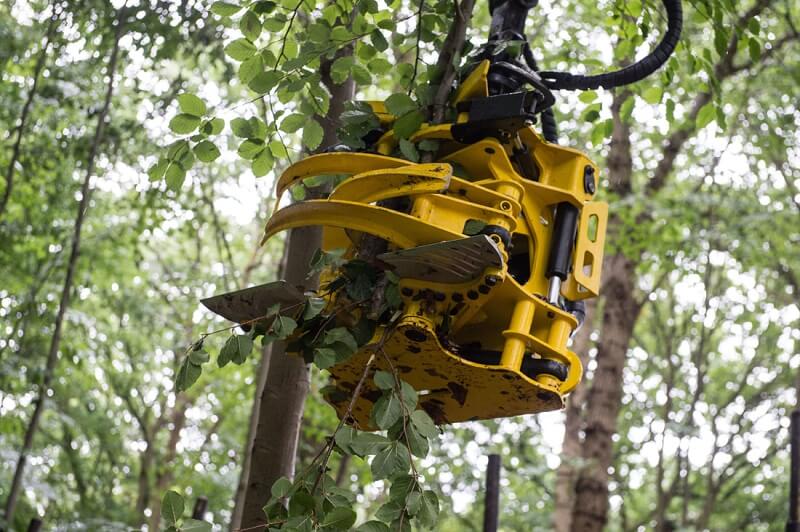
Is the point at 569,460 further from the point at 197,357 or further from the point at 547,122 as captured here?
the point at 197,357

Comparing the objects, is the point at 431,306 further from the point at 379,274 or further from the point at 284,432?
the point at 284,432

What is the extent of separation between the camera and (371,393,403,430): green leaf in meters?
1.84

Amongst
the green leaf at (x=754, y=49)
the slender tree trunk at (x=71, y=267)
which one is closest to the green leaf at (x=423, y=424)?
the green leaf at (x=754, y=49)

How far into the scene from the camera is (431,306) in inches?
77.4

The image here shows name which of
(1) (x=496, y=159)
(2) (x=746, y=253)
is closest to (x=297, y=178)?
(1) (x=496, y=159)

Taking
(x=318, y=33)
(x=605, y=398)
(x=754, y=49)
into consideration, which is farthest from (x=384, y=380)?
(x=605, y=398)

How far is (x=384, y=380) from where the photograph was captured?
191cm

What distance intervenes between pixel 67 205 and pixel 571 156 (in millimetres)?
7312

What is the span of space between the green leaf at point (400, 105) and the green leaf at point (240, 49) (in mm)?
583

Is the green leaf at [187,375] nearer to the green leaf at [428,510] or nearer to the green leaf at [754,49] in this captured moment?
the green leaf at [428,510]

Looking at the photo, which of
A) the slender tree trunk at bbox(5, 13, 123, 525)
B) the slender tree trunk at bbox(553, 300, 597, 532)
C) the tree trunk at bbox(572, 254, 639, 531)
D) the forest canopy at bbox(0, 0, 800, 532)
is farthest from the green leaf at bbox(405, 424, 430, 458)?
the slender tree trunk at bbox(553, 300, 597, 532)

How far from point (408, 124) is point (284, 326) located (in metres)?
0.58

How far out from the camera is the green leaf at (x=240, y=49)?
265cm

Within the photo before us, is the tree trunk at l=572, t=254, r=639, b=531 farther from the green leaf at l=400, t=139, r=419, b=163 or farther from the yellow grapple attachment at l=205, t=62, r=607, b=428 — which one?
the green leaf at l=400, t=139, r=419, b=163
